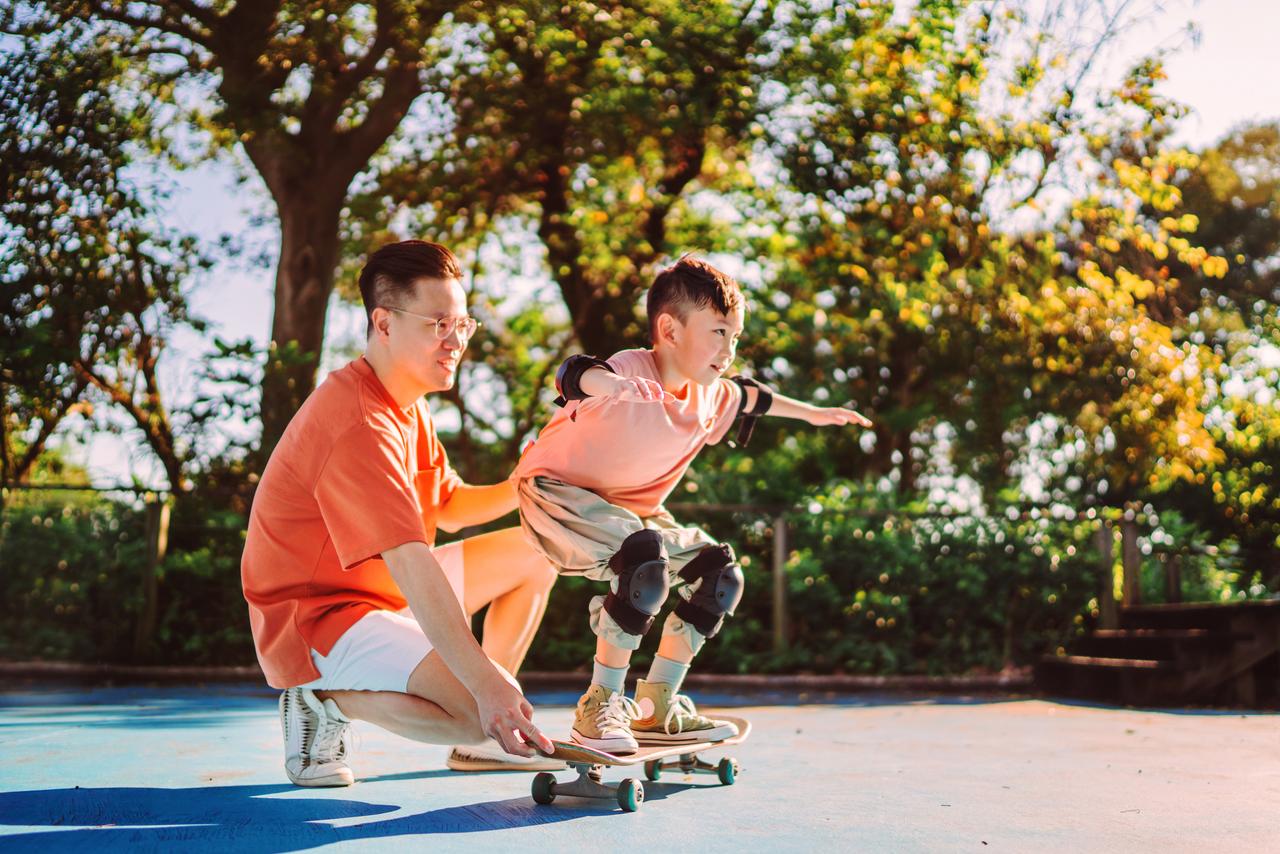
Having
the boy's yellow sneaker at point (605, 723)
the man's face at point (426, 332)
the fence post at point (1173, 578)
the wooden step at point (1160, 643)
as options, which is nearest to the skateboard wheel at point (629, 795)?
the boy's yellow sneaker at point (605, 723)

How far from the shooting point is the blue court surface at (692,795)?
254 cm

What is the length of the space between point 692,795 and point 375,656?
0.96 metres

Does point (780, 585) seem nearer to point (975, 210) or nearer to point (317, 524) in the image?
point (975, 210)

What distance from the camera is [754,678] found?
8.02m

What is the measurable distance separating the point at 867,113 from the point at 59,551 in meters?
6.63

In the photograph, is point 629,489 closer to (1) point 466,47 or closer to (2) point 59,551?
(2) point 59,551

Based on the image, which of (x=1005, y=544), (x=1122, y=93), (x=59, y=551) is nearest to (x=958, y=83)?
(x=1122, y=93)

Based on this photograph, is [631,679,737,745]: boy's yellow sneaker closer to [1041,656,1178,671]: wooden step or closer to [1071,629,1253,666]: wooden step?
[1041,656,1178,671]: wooden step

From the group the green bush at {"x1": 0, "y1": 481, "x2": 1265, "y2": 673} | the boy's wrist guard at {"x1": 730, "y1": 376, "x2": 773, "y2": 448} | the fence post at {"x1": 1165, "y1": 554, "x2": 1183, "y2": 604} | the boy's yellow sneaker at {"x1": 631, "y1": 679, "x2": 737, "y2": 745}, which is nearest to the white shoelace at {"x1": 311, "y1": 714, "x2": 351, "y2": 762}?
A: the boy's yellow sneaker at {"x1": 631, "y1": 679, "x2": 737, "y2": 745}

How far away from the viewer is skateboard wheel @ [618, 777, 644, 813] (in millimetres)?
2854

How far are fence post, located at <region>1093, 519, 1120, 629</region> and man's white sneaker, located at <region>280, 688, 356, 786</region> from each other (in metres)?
6.91

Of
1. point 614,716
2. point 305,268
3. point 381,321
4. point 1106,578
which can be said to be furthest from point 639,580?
point 305,268

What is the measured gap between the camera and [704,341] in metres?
3.41

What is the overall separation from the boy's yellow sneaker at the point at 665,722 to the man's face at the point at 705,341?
896mm
